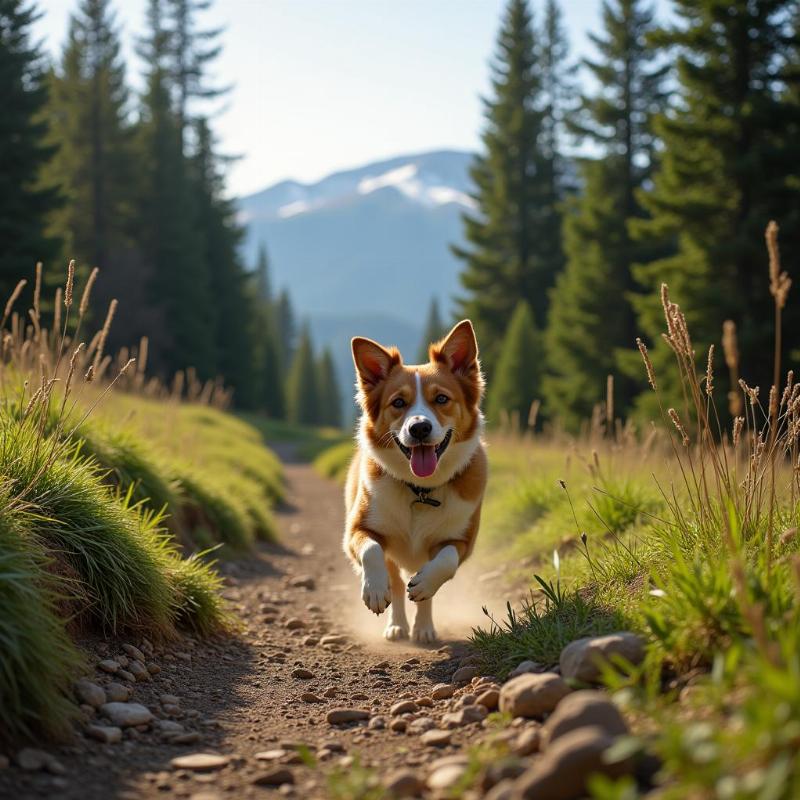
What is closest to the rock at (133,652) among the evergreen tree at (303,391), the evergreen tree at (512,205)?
the evergreen tree at (512,205)

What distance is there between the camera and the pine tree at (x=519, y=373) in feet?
93.1

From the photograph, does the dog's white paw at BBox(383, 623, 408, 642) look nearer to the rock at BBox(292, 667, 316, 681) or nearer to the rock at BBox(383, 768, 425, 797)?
the rock at BBox(292, 667, 316, 681)

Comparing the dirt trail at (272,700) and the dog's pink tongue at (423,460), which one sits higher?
the dog's pink tongue at (423,460)

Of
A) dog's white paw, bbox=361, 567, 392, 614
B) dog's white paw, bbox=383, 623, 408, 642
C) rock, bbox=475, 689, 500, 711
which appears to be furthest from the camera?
dog's white paw, bbox=383, 623, 408, 642

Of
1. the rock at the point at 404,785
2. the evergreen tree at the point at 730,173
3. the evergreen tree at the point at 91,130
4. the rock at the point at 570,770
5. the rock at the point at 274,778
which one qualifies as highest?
the evergreen tree at the point at 91,130

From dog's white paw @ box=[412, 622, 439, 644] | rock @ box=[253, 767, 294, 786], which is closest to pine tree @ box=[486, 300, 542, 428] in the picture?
dog's white paw @ box=[412, 622, 439, 644]

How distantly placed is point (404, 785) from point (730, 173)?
17701mm

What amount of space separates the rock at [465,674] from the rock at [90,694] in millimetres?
1696

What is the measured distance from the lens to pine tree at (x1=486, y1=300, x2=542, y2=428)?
28391mm

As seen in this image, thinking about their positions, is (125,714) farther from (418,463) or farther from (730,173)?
(730,173)

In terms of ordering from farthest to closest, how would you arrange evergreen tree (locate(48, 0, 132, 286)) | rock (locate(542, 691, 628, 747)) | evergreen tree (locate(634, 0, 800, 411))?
evergreen tree (locate(48, 0, 132, 286)), evergreen tree (locate(634, 0, 800, 411)), rock (locate(542, 691, 628, 747))

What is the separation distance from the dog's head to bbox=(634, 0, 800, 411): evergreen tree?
12595 mm

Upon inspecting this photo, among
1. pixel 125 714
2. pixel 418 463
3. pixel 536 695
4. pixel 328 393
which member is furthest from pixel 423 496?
pixel 328 393

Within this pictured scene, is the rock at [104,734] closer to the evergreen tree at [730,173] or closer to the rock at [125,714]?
the rock at [125,714]
